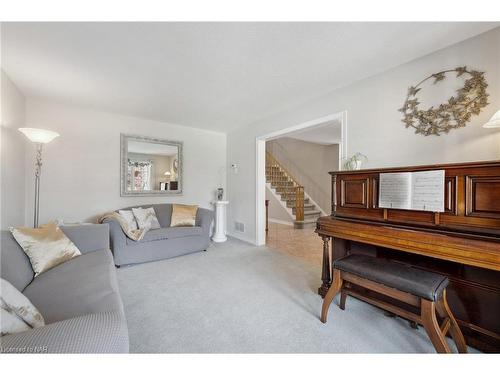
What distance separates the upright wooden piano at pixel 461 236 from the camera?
1.33 meters

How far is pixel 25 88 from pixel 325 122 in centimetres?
397

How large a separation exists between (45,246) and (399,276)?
107 inches

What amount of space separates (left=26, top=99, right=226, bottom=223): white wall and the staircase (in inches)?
146

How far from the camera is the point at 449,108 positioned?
185cm

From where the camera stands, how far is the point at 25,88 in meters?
2.74

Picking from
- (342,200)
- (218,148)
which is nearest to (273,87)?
(342,200)

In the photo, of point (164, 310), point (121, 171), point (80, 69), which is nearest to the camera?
point (164, 310)

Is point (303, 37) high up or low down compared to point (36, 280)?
up

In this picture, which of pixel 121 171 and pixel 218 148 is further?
pixel 218 148

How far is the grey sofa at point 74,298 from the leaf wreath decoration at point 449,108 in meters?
2.72

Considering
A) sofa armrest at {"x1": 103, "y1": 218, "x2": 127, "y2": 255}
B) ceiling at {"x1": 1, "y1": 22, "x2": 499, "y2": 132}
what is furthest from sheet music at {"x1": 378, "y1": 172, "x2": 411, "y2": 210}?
sofa armrest at {"x1": 103, "y1": 218, "x2": 127, "y2": 255}
